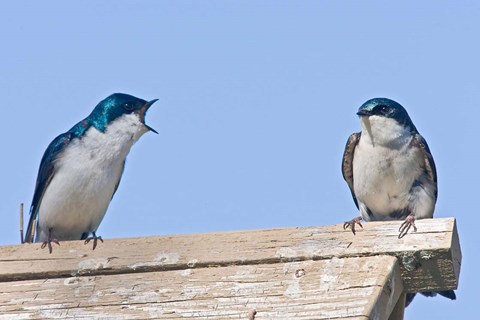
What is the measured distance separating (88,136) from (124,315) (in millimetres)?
2938

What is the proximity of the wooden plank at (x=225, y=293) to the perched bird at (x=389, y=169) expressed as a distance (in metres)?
2.39

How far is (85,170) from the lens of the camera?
6426 mm

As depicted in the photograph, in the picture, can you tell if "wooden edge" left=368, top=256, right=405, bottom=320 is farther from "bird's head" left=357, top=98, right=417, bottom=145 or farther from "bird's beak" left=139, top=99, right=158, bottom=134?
"bird's beak" left=139, top=99, right=158, bottom=134

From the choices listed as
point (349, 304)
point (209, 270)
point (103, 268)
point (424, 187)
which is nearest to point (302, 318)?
point (349, 304)

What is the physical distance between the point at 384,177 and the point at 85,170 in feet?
6.02

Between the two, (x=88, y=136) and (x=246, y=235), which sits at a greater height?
(x=88, y=136)

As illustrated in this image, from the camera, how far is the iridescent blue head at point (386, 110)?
6715 mm

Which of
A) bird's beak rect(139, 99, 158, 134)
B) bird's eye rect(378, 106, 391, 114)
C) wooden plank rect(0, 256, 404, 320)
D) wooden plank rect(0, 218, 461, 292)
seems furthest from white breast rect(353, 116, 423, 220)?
wooden plank rect(0, 256, 404, 320)

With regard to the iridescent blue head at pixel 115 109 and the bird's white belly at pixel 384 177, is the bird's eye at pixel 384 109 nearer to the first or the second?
the bird's white belly at pixel 384 177

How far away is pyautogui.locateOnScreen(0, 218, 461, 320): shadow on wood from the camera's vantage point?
3674mm

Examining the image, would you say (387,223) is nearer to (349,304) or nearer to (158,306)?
(349,304)

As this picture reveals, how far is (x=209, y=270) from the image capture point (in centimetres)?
391

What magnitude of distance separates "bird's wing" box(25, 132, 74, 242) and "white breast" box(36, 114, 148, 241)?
0.04 meters

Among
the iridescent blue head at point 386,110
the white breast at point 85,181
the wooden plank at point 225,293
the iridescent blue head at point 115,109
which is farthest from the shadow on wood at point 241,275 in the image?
the iridescent blue head at point 386,110
